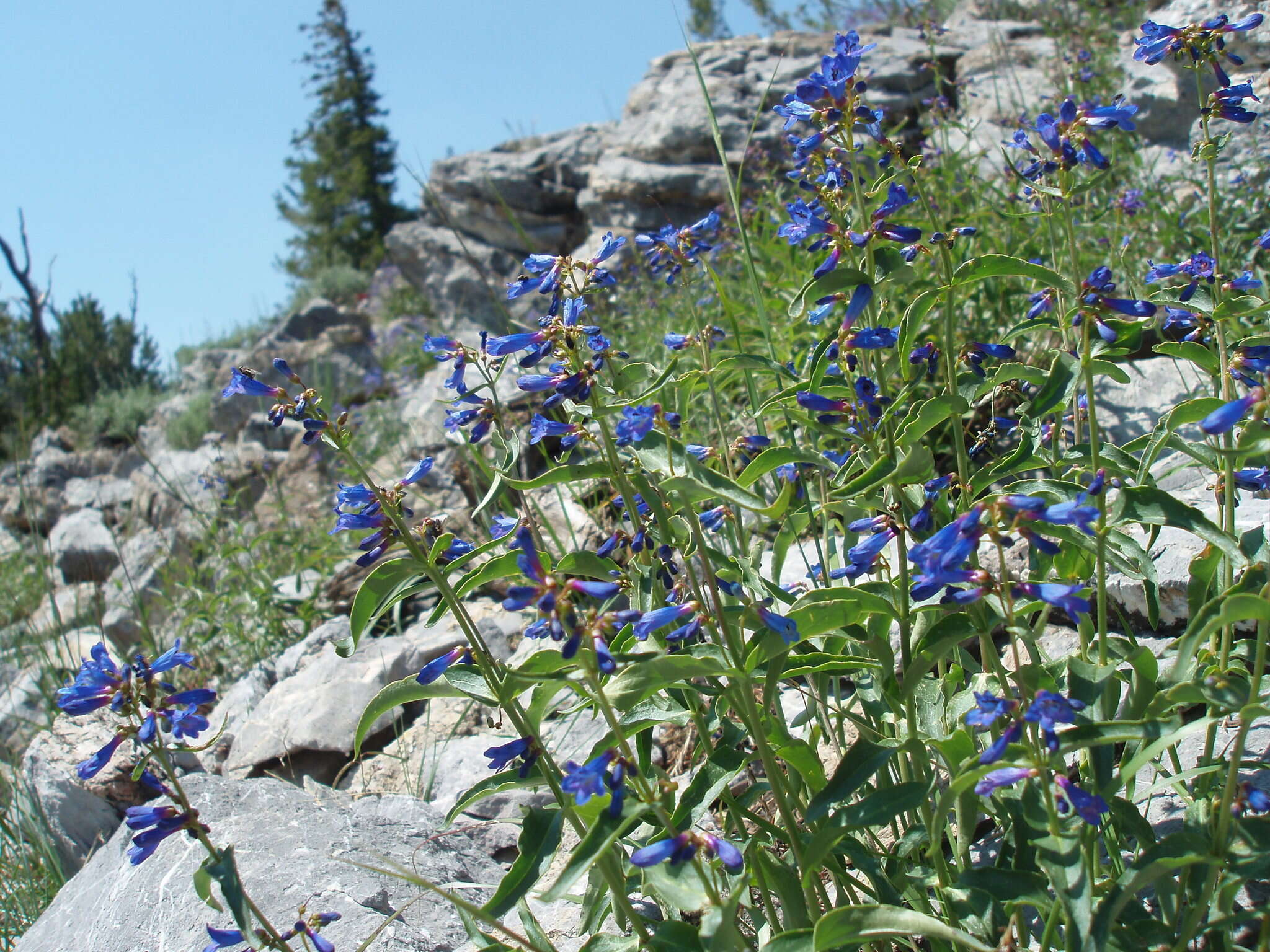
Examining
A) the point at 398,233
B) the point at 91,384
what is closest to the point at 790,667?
the point at 398,233

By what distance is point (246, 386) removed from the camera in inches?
64.3

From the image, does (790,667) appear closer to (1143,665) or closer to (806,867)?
(806,867)

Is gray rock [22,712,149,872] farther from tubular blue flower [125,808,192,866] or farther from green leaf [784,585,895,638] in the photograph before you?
green leaf [784,585,895,638]

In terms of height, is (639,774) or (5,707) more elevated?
(639,774)

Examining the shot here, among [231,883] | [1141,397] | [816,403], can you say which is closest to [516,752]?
[231,883]

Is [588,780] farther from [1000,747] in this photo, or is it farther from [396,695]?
[1000,747]

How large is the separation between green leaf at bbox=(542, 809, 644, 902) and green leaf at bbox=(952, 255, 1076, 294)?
3.44 feet

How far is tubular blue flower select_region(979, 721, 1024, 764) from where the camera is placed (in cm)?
120

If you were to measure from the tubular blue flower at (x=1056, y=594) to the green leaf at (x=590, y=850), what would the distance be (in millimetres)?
639

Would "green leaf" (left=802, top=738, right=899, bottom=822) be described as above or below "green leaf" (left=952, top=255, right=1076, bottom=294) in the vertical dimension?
below

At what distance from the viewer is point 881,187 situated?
1.76 m

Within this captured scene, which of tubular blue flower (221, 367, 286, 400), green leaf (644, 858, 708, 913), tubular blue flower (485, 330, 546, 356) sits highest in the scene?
tubular blue flower (221, 367, 286, 400)

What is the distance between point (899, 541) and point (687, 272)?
3.25ft

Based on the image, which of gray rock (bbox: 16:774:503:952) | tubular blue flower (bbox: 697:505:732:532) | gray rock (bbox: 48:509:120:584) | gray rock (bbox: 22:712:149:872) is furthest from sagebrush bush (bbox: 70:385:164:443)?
tubular blue flower (bbox: 697:505:732:532)
